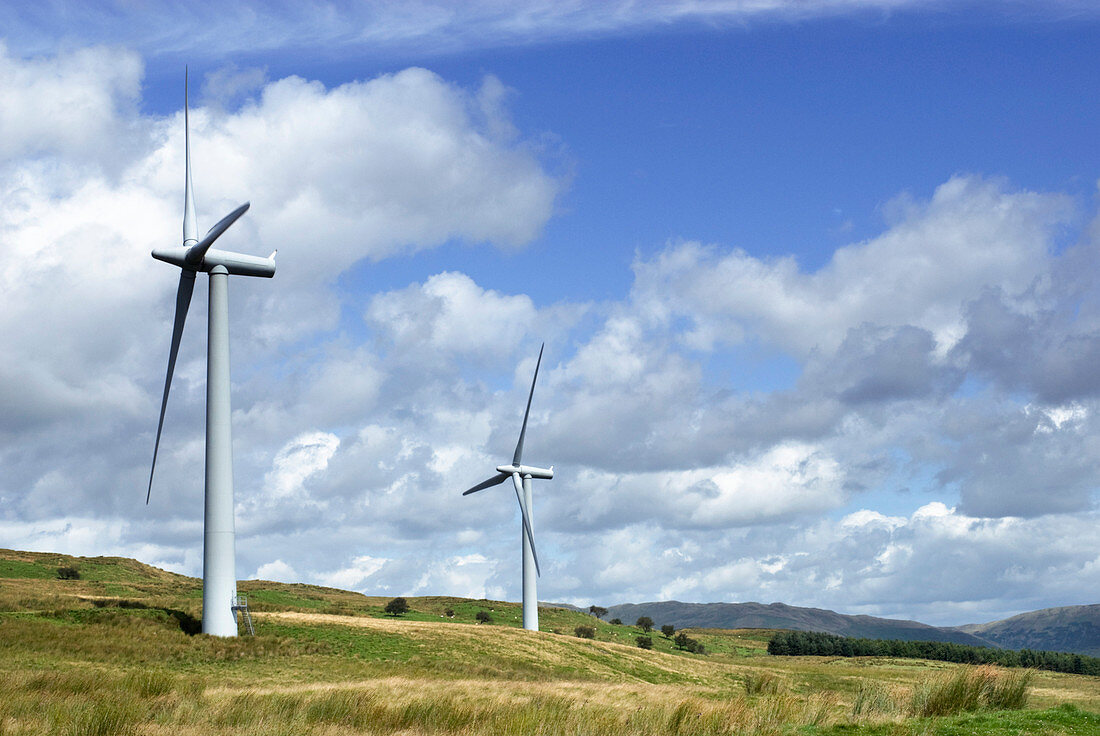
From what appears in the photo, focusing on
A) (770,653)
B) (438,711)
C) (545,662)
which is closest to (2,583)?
(545,662)

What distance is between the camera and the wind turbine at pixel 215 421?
181 feet

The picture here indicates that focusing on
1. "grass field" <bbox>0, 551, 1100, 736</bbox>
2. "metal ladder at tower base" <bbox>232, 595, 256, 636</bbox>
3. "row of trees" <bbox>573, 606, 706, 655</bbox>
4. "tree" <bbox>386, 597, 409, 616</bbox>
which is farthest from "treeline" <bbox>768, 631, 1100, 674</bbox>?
"metal ladder at tower base" <bbox>232, 595, 256, 636</bbox>

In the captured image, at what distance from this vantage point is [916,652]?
131000 mm

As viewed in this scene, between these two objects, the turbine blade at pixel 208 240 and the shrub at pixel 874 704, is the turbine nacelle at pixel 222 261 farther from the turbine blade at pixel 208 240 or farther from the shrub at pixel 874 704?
the shrub at pixel 874 704

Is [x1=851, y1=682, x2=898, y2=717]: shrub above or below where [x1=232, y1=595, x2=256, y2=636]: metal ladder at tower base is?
below

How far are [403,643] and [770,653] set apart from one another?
8569 centimetres

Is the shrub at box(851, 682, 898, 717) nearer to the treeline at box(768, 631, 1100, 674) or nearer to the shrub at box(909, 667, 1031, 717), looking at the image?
the shrub at box(909, 667, 1031, 717)

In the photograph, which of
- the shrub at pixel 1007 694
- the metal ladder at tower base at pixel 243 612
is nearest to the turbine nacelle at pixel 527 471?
the metal ladder at tower base at pixel 243 612

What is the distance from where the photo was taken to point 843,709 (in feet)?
96.7

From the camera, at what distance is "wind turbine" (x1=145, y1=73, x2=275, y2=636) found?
55.2 meters

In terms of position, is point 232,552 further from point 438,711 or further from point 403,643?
point 438,711

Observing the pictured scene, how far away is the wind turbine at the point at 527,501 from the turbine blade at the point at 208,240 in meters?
33.3

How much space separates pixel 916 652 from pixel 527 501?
235ft

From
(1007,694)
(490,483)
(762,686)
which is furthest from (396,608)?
(1007,694)
